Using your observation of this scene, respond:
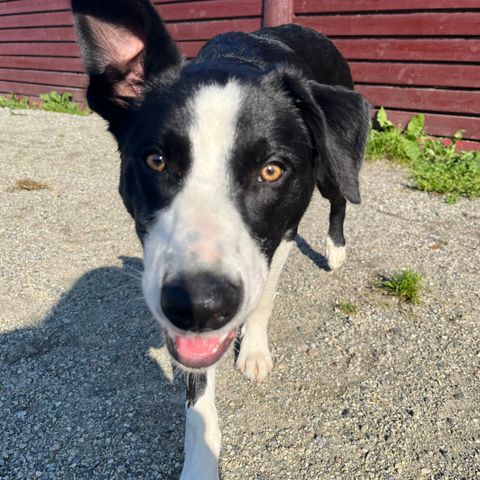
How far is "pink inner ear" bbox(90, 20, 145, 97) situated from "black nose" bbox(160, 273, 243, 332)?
1.24 meters

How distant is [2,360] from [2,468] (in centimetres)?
76

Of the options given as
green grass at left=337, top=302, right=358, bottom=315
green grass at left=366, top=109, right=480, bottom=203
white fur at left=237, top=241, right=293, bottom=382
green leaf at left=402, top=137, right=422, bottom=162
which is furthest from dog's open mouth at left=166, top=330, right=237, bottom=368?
green leaf at left=402, top=137, right=422, bottom=162

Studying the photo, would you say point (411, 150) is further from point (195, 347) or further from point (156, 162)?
point (195, 347)

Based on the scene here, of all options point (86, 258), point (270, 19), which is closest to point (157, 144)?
point (86, 258)

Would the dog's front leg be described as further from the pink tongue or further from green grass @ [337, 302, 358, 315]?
green grass @ [337, 302, 358, 315]

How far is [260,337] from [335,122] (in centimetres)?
131

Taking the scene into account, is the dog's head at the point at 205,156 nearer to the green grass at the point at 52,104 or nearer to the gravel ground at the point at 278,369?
the gravel ground at the point at 278,369

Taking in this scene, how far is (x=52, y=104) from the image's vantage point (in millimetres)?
9961

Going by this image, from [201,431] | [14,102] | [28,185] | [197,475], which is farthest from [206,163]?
[14,102]

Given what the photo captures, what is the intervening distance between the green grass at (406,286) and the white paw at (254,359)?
1.10 meters

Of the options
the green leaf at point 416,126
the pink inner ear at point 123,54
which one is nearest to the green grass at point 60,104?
the green leaf at point 416,126

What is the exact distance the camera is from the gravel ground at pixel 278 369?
2.20 meters

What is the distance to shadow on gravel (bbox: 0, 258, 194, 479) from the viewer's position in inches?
86.0

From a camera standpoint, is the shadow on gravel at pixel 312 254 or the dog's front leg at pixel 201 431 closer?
the dog's front leg at pixel 201 431
